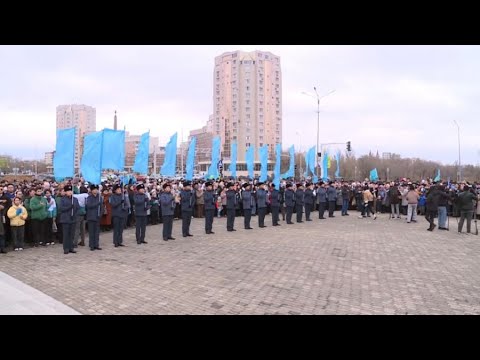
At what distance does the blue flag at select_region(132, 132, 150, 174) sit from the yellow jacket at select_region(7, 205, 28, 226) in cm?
458

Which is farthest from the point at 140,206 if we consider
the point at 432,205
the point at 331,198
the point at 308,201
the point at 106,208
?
the point at 331,198

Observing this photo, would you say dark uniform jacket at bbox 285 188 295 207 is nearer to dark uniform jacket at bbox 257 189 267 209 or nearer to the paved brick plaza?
dark uniform jacket at bbox 257 189 267 209

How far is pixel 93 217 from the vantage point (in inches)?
449

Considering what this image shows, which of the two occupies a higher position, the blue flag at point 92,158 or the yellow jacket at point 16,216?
the blue flag at point 92,158

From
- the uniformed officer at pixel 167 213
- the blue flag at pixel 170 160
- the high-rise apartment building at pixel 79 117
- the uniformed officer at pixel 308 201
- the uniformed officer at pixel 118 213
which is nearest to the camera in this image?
the uniformed officer at pixel 118 213

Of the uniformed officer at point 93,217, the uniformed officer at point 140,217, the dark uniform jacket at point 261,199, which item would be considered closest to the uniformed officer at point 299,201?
the dark uniform jacket at point 261,199

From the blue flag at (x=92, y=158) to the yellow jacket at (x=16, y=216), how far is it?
202cm

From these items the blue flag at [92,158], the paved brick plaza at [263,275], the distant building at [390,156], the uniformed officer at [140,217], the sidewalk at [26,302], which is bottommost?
the paved brick plaza at [263,275]

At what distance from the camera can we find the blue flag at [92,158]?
472 inches

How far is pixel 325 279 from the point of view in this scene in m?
7.97

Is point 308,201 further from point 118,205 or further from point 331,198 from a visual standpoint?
point 118,205

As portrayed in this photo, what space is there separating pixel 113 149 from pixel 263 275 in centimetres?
713

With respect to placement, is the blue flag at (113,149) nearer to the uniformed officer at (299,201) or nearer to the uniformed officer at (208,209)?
the uniformed officer at (208,209)

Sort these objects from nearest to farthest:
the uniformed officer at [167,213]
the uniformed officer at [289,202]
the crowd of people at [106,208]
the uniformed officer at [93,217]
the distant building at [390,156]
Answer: the crowd of people at [106,208] < the uniformed officer at [93,217] < the uniformed officer at [167,213] < the uniformed officer at [289,202] < the distant building at [390,156]
